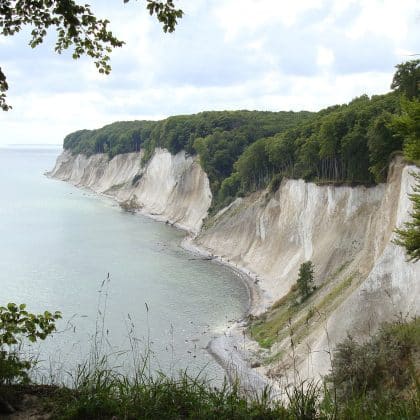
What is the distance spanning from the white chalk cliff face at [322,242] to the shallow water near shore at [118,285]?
409 centimetres

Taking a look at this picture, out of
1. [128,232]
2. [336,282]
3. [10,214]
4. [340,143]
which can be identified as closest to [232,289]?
[336,282]

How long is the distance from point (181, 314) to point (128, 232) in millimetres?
36743

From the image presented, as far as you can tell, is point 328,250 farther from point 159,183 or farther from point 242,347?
point 159,183

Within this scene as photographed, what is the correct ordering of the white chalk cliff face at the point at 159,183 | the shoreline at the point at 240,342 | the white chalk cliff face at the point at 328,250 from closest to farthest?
the shoreline at the point at 240,342 < the white chalk cliff face at the point at 328,250 < the white chalk cliff face at the point at 159,183

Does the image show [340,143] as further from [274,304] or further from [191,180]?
[191,180]

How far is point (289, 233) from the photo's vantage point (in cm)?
5103

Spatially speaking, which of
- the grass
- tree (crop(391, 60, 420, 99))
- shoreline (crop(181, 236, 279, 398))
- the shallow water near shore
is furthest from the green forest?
shoreline (crop(181, 236, 279, 398))

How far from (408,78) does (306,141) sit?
17.6 m

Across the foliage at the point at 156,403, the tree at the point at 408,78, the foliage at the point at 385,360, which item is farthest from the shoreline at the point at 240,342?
the tree at the point at 408,78

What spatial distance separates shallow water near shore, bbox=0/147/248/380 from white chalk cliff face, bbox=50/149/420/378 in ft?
13.4

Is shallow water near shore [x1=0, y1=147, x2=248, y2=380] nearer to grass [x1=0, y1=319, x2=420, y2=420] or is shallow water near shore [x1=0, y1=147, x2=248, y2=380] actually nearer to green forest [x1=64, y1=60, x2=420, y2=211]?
grass [x1=0, y1=319, x2=420, y2=420]

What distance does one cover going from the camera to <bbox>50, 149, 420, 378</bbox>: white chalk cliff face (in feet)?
88.4

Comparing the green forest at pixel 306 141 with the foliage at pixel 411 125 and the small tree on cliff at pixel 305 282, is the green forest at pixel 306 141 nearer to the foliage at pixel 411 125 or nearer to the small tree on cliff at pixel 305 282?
the foliage at pixel 411 125

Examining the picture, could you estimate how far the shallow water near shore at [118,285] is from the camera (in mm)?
31016
